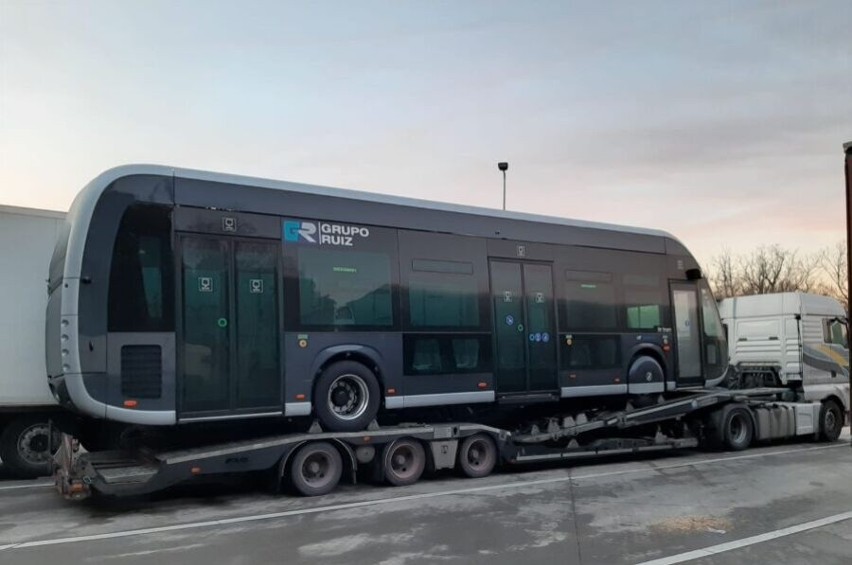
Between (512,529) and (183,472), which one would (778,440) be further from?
(183,472)

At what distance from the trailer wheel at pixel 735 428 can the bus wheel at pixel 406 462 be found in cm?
682

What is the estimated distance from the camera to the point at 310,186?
10047mm

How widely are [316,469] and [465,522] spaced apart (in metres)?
2.50

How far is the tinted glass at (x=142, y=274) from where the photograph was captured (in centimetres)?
838

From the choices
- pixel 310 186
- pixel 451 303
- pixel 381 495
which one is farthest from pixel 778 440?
pixel 310 186

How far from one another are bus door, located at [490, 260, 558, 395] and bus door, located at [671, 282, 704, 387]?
127 inches

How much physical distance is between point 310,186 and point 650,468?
7.35 m

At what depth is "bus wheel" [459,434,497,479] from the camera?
10.9 metres

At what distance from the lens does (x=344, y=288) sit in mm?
9992

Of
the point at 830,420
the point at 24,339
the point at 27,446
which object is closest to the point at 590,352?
the point at 830,420

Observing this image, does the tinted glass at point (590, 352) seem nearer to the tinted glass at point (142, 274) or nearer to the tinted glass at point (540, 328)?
the tinted glass at point (540, 328)

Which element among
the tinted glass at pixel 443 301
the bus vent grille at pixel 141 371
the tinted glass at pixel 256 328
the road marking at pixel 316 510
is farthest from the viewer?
the tinted glass at pixel 443 301

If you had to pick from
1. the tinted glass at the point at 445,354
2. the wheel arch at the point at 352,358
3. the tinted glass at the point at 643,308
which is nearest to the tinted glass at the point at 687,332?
the tinted glass at the point at 643,308

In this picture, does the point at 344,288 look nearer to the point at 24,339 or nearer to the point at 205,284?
the point at 205,284
